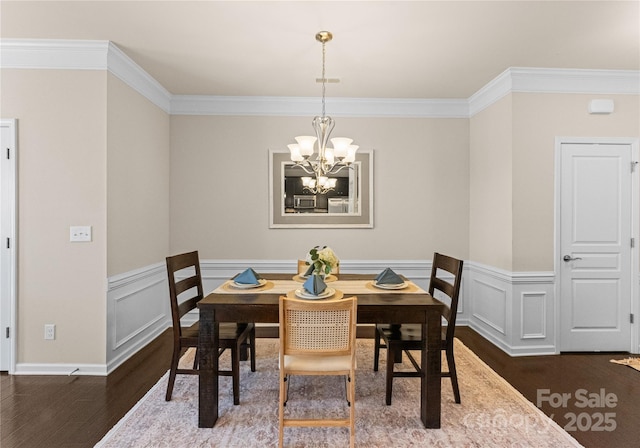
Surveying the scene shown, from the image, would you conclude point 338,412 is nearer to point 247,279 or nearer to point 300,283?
point 300,283

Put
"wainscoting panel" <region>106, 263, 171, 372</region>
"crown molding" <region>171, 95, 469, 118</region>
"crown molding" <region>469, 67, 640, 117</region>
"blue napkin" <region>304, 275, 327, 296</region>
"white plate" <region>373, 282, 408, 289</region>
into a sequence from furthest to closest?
1. "crown molding" <region>171, 95, 469, 118</region>
2. "crown molding" <region>469, 67, 640, 117</region>
3. "wainscoting panel" <region>106, 263, 171, 372</region>
4. "white plate" <region>373, 282, 408, 289</region>
5. "blue napkin" <region>304, 275, 327, 296</region>

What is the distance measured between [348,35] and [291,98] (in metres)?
1.60

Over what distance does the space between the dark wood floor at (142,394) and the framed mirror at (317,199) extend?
74.9 inches

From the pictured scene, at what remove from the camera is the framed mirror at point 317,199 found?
4355mm

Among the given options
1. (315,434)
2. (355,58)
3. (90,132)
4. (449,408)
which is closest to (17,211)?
(90,132)

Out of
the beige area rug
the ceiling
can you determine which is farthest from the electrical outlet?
the ceiling

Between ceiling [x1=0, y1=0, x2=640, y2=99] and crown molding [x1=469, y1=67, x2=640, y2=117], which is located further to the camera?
crown molding [x1=469, y1=67, x2=640, y2=117]

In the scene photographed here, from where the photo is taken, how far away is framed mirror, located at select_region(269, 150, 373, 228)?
14.3 ft

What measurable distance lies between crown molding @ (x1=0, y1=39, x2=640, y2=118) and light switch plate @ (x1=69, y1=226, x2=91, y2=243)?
4.38ft

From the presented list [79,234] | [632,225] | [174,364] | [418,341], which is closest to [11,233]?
[79,234]

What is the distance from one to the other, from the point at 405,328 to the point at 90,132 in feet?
9.95

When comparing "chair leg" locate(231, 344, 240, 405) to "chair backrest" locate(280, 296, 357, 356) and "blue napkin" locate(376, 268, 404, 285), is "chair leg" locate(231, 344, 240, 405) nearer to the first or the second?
"chair backrest" locate(280, 296, 357, 356)

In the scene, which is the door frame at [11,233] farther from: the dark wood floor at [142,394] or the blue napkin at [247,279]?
the blue napkin at [247,279]

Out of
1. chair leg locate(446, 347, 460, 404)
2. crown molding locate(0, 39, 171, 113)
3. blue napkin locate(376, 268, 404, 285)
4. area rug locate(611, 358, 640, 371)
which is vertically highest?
crown molding locate(0, 39, 171, 113)
